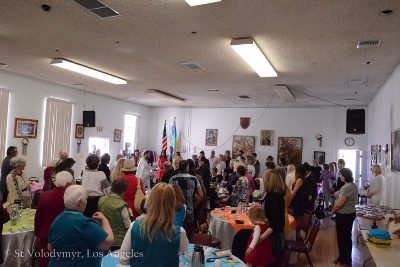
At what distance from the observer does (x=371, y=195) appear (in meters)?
6.98

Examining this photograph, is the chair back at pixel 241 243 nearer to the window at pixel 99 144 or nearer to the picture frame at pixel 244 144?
the window at pixel 99 144

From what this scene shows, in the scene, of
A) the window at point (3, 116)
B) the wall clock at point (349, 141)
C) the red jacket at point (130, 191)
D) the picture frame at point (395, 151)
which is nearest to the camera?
the red jacket at point (130, 191)

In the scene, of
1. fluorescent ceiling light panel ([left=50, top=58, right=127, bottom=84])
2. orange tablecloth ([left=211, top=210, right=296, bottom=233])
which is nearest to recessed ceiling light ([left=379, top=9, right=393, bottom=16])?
orange tablecloth ([left=211, top=210, right=296, bottom=233])

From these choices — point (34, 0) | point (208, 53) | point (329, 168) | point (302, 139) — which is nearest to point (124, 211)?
point (34, 0)

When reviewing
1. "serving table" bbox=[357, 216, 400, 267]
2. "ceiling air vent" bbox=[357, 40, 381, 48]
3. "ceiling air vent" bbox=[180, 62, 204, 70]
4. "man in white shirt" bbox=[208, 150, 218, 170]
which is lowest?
"serving table" bbox=[357, 216, 400, 267]

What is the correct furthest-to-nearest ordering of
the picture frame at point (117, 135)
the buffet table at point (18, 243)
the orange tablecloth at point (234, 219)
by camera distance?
1. the picture frame at point (117, 135)
2. the orange tablecloth at point (234, 219)
3. the buffet table at point (18, 243)

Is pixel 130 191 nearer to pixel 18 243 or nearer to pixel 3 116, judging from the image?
pixel 18 243

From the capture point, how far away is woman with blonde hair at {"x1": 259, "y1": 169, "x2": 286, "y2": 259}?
3.83 m

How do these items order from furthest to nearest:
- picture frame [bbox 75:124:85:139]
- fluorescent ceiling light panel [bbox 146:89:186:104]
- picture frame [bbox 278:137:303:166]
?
picture frame [bbox 278:137:303:166], picture frame [bbox 75:124:85:139], fluorescent ceiling light panel [bbox 146:89:186:104]

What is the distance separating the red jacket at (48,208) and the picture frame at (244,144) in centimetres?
1132

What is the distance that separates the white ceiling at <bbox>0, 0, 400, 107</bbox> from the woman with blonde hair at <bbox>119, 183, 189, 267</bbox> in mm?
2695

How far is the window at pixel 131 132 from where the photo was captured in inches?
575

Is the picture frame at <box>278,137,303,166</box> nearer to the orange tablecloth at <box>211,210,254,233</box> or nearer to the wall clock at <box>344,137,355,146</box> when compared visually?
the wall clock at <box>344,137,355,146</box>

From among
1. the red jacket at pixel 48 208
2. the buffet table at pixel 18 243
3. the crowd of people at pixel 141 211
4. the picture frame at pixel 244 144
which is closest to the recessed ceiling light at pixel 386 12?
the crowd of people at pixel 141 211
